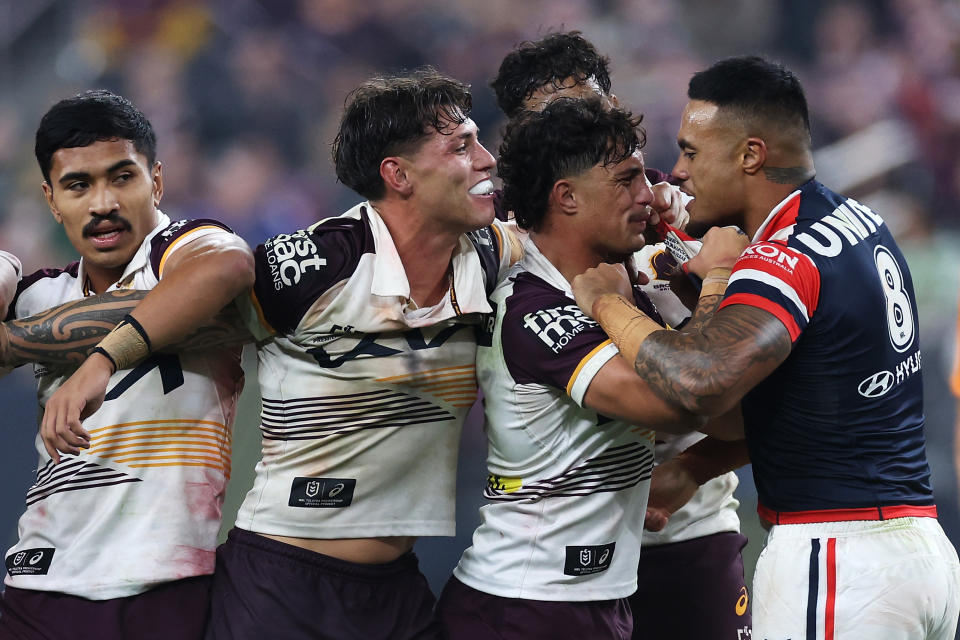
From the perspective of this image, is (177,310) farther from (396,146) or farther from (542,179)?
(542,179)

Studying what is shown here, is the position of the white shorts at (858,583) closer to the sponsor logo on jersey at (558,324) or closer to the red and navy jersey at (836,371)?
the red and navy jersey at (836,371)

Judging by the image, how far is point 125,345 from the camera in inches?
94.9

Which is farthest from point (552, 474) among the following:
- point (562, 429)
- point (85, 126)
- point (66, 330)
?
point (85, 126)

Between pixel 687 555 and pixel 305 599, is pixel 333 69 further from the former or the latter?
pixel 305 599

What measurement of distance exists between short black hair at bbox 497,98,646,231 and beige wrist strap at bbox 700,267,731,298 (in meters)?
0.40

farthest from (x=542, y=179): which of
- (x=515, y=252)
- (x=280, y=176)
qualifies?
(x=280, y=176)

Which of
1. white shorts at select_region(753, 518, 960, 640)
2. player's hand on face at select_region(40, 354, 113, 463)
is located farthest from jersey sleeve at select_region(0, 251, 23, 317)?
white shorts at select_region(753, 518, 960, 640)

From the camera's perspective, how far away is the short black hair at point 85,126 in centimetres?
273

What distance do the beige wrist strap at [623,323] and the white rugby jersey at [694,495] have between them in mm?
644

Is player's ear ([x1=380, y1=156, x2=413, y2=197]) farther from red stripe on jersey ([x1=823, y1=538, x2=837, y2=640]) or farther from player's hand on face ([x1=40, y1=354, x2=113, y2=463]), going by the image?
red stripe on jersey ([x1=823, y1=538, x2=837, y2=640])

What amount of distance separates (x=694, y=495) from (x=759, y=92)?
4.09 ft

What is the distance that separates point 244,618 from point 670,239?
1550 mm

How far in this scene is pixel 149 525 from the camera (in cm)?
256

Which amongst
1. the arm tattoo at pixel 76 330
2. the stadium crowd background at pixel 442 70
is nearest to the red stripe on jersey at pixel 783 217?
the arm tattoo at pixel 76 330
